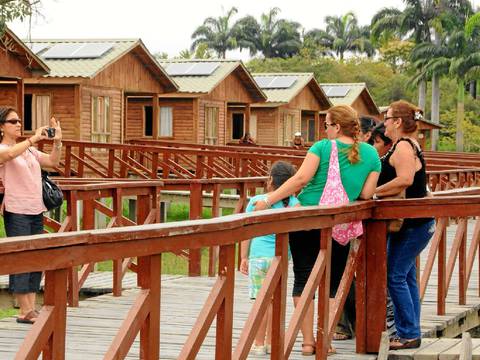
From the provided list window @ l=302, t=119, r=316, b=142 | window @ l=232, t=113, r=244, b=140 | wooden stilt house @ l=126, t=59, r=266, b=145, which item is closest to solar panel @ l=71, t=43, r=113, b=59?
wooden stilt house @ l=126, t=59, r=266, b=145

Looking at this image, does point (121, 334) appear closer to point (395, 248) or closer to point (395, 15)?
point (395, 248)

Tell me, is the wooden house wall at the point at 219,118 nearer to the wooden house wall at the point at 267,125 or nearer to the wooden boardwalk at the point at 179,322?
the wooden house wall at the point at 267,125

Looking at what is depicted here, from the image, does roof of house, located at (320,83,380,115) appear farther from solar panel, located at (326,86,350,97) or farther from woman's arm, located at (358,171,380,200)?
woman's arm, located at (358,171,380,200)

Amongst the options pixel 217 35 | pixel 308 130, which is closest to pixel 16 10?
pixel 308 130

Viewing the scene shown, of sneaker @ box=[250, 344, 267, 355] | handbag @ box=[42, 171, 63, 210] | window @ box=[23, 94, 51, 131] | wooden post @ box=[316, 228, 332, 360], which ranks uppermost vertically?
window @ box=[23, 94, 51, 131]

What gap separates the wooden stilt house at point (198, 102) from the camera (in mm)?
39000

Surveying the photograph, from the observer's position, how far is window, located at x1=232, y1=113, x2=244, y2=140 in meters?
45.9

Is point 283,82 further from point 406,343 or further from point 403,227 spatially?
point 406,343

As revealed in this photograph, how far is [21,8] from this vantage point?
25672 mm

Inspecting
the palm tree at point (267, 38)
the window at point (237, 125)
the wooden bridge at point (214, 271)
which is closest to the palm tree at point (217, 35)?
the palm tree at point (267, 38)

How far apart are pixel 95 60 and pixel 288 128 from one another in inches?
685

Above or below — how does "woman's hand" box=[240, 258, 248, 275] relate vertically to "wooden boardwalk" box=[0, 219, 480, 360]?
above

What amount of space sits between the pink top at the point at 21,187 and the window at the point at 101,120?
24.9 m

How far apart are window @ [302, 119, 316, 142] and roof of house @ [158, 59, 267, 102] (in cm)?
975
